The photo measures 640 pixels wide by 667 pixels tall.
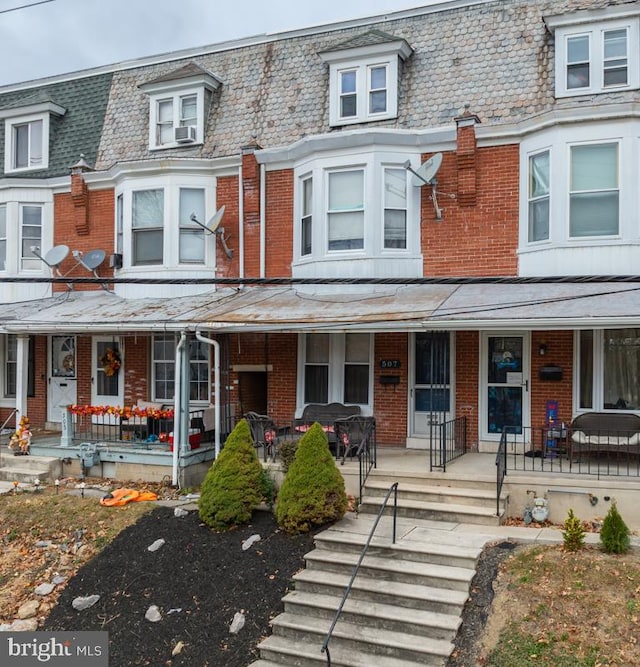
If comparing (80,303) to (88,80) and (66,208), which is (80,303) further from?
(88,80)

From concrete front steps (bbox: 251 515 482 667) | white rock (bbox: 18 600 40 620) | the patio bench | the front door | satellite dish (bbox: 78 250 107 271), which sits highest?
satellite dish (bbox: 78 250 107 271)

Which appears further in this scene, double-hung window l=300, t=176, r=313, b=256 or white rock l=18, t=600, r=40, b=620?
double-hung window l=300, t=176, r=313, b=256

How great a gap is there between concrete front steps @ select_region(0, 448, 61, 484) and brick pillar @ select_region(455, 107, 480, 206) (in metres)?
9.45

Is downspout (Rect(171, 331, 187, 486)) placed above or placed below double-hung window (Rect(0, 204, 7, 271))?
below

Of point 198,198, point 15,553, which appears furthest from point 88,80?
point 15,553

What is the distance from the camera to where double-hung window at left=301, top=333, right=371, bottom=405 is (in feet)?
44.9

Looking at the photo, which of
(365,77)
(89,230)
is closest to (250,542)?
(365,77)

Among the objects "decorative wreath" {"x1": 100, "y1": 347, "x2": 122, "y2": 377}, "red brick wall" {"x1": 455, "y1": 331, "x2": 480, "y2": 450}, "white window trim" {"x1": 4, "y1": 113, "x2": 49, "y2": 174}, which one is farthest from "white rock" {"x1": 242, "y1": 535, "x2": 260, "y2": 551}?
"white window trim" {"x1": 4, "y1": 113, "x2": 49, "y2": 174}

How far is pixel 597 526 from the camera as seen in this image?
30.6 ft

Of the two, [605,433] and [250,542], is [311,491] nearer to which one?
[250,542]

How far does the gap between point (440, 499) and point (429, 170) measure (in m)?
6.00

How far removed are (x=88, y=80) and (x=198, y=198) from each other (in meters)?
5.87

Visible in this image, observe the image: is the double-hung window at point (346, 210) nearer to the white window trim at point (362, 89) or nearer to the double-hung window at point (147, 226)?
the white window trim at point (362, 89)

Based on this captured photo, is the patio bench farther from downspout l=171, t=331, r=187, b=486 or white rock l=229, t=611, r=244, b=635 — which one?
downspout l=171, t=331, r=187, b=486
